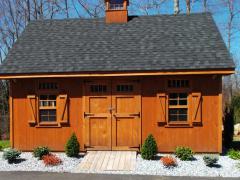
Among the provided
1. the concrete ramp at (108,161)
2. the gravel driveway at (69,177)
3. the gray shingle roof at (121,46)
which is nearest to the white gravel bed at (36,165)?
the concrete ramp at (108,161)

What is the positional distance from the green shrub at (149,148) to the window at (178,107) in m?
1.19

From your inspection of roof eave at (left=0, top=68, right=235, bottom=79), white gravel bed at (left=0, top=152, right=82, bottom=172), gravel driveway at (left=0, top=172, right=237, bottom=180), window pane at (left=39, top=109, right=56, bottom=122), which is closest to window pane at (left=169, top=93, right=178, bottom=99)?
roof eave at (left=0, top=68, right=235, bottom=79)

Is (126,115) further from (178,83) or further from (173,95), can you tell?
(178,83)

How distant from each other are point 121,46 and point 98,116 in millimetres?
2783

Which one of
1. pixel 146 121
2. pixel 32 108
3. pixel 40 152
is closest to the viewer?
pixel 40 152

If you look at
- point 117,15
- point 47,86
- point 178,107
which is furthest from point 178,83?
point 47,86

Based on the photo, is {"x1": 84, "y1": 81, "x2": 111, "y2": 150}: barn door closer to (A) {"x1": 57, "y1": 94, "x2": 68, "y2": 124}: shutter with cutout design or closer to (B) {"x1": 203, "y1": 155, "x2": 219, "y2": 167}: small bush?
(A) {"x1": 57, "y1": 94, "x2": 68, "y2": 124}: shutter with cutout design

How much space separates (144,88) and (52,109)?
3.29 metres

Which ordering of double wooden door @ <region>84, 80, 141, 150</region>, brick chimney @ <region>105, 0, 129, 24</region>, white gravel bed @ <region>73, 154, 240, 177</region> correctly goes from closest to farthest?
white gravel bed @ <region>73, 154, 240, 177</region>, double wooden door @ <region>84, 80, 141, 150</region>, brick chimney @ <region>105, 0, 129, 24</region>

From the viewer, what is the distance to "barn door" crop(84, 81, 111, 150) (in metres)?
11.3

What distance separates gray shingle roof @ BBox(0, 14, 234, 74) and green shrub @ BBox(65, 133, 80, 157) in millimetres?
2323

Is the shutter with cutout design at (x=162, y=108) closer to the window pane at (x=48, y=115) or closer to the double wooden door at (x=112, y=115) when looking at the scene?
the double wooden door at (x=112, y=115)

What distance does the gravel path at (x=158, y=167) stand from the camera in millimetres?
9305

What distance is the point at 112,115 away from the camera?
37.1 feet
